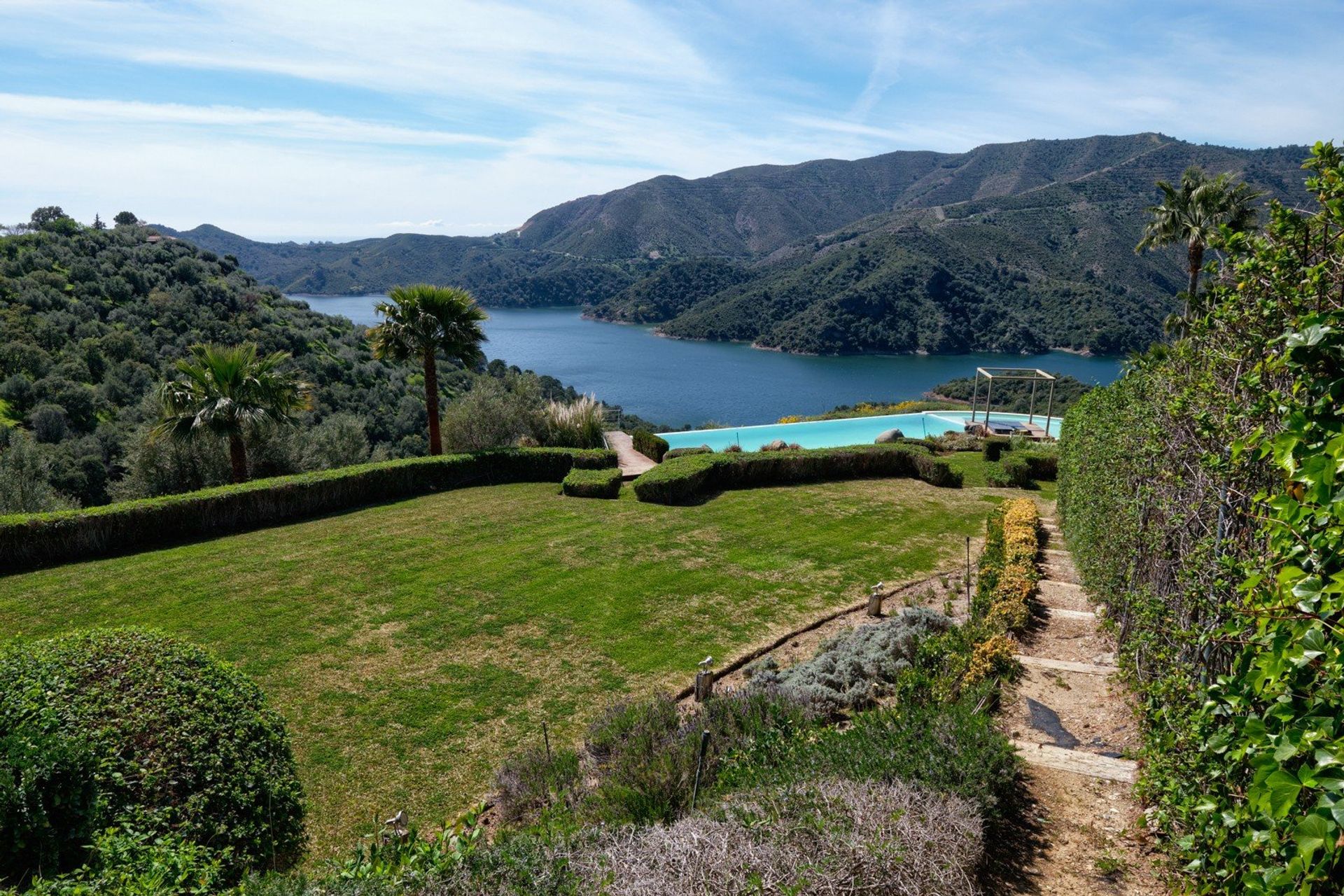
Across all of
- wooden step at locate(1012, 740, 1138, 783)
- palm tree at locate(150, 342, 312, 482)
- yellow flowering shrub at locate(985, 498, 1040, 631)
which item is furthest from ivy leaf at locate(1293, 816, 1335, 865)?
palm tree at locate(150, 342, 312, 482)

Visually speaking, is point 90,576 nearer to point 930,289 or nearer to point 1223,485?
point 1223,485

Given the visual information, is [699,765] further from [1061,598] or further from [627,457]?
[627,457]

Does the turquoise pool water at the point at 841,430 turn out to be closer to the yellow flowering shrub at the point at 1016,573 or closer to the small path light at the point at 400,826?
the yellow flowering shrub at the point at 1016,573

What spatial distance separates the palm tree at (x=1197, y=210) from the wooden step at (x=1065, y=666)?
16949mm

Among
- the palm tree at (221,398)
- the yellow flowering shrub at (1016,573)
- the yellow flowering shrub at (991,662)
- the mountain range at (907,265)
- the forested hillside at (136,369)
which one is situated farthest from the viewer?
the mountain range at (907,265)

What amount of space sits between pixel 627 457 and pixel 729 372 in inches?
2423

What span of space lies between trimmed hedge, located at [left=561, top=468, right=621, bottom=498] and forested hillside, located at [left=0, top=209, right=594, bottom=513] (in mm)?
5450

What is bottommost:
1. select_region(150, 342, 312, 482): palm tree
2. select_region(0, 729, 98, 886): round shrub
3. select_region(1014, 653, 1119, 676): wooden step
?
select_region(1014, 653, 1119, 676): wooden step

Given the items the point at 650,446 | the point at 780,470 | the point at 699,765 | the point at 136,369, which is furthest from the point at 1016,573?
the point at 136,369

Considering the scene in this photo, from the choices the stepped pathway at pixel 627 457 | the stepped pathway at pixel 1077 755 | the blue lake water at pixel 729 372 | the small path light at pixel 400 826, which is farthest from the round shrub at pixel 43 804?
the blue lake water at pixel 729 372

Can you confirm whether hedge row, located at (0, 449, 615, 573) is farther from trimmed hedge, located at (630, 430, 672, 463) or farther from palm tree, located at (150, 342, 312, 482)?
trimmed hedge, located at (630, 430, 672, 463)

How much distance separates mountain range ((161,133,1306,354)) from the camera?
79.4m

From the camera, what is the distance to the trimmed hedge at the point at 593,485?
16.2m

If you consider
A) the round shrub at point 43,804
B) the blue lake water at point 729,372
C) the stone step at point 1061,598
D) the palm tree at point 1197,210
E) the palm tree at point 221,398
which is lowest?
the blue lake water at point 729,372
